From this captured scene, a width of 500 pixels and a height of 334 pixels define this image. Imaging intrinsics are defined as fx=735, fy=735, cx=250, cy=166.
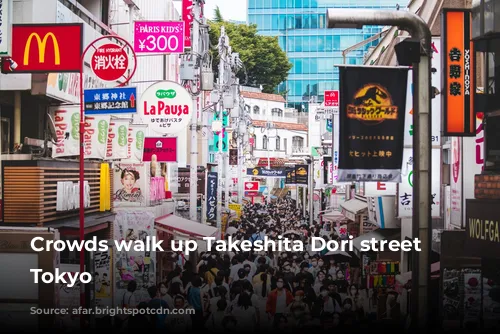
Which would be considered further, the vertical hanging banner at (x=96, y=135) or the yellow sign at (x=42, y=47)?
the vertical hanging banner at (x=96, y=135)

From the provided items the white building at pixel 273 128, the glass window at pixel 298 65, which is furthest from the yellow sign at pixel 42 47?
the glass window at pixel 298 65

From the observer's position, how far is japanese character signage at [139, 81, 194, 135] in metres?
20.6

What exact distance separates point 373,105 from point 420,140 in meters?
0.97

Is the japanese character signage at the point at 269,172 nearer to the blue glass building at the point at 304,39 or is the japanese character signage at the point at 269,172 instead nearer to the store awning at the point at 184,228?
the store awning at the point at 184,228

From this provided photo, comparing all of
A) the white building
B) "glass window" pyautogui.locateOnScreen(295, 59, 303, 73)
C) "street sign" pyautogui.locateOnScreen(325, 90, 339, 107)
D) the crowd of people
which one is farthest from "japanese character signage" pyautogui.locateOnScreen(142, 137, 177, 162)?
"glass window" pyautogui.locateOnScreen(295, 59, 303, 73)

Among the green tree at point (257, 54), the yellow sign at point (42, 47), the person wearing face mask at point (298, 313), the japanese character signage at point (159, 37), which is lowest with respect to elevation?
the person wearing face mask at point (298, 313)

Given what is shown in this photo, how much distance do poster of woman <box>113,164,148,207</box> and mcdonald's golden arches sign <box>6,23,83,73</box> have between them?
33.5 feet

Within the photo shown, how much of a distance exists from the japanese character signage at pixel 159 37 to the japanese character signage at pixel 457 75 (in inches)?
474

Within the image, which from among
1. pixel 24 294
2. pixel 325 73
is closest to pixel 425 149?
pixel 24 294

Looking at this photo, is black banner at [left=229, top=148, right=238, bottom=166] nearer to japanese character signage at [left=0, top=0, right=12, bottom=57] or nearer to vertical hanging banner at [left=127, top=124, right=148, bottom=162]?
vertical hanging banner at [left=127, top=124, right=148, bottom=162]

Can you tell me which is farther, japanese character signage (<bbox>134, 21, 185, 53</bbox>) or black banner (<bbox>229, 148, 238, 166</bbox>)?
black banner (<bbox>229, 148, 238, 166</bbox>)

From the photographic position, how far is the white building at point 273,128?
3278 inches

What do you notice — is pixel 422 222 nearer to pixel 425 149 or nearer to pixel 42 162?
pixel 425 149

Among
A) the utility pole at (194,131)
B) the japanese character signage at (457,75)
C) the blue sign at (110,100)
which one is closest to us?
the japanese character signage at (457,75)
